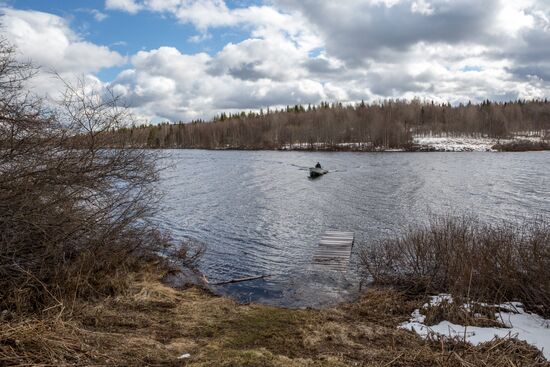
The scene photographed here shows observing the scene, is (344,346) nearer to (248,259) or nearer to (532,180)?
(248,259)

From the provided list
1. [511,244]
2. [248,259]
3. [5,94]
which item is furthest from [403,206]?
[5,94]

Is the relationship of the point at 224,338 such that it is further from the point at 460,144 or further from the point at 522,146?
the point at 460,144

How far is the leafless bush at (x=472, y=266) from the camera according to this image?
991 centimetres

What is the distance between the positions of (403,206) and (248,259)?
14.8m

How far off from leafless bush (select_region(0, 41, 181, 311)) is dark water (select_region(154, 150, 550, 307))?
2880 millimetres

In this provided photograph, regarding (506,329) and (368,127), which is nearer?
(506,329)

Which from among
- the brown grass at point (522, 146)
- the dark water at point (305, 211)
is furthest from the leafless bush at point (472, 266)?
the brown grass at point (522, 146)

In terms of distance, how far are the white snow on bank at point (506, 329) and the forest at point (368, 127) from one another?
101 metres

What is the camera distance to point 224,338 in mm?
7738

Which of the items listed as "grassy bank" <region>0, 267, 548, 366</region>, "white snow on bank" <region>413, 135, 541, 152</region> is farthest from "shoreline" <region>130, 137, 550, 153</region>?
"grassy bank" <region>0, 267, 548, 366</region>

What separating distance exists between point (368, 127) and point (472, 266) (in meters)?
109

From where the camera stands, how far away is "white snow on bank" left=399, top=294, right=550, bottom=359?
24.6 feet

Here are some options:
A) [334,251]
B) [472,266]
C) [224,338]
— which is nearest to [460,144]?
[334,251]

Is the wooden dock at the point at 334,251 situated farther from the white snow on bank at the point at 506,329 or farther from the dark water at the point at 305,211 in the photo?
the white snow on bank at the point at 506,329
